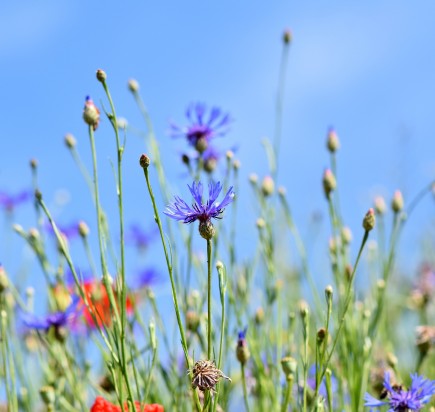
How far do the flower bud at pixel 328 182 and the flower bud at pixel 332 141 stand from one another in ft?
0.45

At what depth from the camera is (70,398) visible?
6.40 ft

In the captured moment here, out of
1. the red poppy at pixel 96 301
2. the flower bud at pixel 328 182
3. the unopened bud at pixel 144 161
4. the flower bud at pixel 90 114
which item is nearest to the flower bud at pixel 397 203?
the flower bud at pixel 328 182

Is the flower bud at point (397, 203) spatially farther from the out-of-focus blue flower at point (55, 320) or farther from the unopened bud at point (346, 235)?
the out-of-focus blue flower at point (55, 320)

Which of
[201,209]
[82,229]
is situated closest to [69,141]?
[82,229]

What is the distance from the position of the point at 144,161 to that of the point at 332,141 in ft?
2.61

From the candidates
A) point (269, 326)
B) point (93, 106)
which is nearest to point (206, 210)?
point (93, 106)

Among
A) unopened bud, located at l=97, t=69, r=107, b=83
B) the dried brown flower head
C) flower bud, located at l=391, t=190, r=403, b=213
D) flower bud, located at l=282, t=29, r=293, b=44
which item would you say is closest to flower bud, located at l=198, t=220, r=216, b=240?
the dried brown flower head

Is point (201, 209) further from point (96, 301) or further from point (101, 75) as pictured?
point (96, 301)

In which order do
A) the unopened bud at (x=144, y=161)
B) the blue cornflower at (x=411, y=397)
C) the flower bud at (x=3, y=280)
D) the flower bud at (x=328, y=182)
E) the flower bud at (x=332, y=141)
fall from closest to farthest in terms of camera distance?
the unopened bud at (x=144, y=161), the blue cornflower at (x=411, y=397), the flower bud at (x=3, y=280), the flower bud at (x=328, y=182), the flower bud at (x=332, y=141)

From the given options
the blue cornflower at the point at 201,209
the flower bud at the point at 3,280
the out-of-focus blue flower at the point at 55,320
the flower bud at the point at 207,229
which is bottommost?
the flower bud at the point at 207,229

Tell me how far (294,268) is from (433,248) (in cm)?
68

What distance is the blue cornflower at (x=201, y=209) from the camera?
941 mm

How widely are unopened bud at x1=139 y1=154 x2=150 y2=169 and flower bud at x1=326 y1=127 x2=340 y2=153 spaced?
0.79 metres

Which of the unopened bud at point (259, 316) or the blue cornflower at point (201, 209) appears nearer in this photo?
the blue cornflower at point (201, 209)
